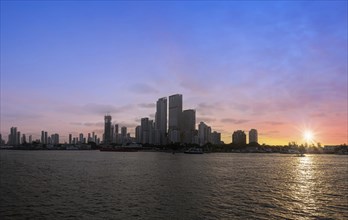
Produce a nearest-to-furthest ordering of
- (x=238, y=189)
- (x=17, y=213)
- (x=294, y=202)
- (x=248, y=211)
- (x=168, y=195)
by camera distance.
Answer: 1. (x=17, y=213)
2. (x=248, y=211)
3. (x=294, y=202)
4. (x=168, y=195)
5. (x=238, y=189)

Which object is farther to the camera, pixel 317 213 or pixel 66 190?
pixel 66 190

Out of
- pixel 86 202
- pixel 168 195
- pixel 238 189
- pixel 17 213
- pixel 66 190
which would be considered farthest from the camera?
pixel 238 189

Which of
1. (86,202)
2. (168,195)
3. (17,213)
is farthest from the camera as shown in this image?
(168,195)

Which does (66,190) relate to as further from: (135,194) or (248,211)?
(248,211)

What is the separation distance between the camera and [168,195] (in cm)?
5503

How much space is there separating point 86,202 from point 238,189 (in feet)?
93.6

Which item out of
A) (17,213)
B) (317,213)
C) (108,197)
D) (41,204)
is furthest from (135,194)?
(317,213)

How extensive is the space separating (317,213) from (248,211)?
8.75 metres

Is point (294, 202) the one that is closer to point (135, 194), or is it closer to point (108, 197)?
point (135, 194)

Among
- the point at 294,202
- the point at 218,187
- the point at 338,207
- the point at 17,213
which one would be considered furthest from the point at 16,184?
the point at 338,207

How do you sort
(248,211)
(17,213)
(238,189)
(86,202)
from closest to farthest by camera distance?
(17,213) < (248,211) < (86,202) < (238,189)

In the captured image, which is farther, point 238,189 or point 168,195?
point 238,189

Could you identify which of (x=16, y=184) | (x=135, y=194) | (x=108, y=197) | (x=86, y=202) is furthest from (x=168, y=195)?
(x=16, y=184)

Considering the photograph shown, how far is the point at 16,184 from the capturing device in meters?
66.3
